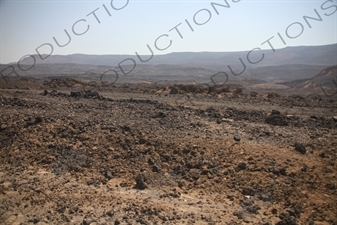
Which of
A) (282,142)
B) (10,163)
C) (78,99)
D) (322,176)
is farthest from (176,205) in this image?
(78,99)

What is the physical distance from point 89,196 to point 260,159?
3.38 meters

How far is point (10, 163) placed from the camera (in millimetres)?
5465

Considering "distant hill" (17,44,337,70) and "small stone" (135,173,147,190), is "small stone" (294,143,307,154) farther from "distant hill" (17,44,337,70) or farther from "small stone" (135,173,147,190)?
"distant hill" (17,44,337,70)

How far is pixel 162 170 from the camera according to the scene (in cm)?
516

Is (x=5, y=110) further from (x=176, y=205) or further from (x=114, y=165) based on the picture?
(x=176, y=205)

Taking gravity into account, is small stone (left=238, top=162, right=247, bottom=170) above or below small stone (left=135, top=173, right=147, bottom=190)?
below

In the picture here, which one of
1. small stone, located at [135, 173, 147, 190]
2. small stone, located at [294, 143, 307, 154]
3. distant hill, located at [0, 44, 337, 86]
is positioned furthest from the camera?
distant hill, located at [0, 44, 337, 86]

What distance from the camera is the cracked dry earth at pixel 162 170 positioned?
4059mm

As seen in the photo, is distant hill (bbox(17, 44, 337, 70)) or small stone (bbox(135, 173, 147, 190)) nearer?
small stone (bbox(135, 173, 147, 190))

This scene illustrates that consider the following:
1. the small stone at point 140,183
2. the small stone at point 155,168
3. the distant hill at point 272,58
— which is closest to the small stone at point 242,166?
the small stone at point 155,168

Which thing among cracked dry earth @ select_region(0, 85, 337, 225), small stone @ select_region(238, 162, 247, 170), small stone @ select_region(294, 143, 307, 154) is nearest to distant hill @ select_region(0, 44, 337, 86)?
cracked dry earth @ select_region(0, 85, 337, 225)

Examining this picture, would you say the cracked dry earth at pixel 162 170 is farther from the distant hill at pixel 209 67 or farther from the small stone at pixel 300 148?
the distant hill at pixel 209 67

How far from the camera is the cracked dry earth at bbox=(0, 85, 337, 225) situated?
4059 millimetres

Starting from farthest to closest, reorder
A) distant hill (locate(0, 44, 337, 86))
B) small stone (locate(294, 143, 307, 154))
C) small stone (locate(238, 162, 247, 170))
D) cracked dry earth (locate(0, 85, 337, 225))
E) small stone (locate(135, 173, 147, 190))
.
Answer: distant hill (locate(0, 44, 337, 86)), small stone (locate(294, 143, 307, 154)), small stone (locate(238, 162, 247, 170)), small stone (locate(135, 173, 147, 190)), cracked dry earth (locate(0, 85, 337, 225))
